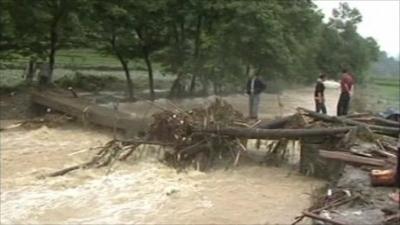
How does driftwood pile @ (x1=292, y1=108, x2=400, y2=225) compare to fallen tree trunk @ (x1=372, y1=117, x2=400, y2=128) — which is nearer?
driftwood pile @ (x1=292, y1=108, x2=400, y2=225)

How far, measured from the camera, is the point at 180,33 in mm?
26203

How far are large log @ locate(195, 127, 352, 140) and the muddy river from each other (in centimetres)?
83

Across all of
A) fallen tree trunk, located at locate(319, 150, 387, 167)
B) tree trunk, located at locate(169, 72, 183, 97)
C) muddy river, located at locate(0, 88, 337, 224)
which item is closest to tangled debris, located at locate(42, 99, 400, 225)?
muddy river, located at locate(0, 88, 337, 224)

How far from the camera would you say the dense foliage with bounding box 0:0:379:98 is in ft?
71.7

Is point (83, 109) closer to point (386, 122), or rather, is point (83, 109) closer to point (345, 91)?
point (345, 91)

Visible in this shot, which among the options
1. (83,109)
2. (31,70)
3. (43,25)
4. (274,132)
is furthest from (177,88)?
(274,132)

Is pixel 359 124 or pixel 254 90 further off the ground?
pixel 254 90

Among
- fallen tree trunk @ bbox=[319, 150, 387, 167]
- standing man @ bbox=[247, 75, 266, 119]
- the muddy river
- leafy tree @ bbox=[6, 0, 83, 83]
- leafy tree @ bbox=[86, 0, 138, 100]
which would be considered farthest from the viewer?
leafy tree @ bbox=[86, 0, 138, 100]

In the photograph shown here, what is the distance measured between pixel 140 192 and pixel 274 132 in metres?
3.05

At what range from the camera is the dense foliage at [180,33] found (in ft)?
71.7

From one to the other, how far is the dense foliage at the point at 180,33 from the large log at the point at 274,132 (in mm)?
8723

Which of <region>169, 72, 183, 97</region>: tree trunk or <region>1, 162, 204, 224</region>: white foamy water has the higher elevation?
<region>169, 72, 183, 97</region>: tree trunk

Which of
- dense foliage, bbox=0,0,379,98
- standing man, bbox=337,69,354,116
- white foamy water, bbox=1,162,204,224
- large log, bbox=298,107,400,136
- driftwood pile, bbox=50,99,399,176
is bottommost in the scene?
white foamy water, bbox=1,162,204,224

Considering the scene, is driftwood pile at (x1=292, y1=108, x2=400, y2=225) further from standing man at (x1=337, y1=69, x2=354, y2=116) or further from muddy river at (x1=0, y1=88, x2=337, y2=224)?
standing man at (x1=337, y1=69, x2=354, y2=116)
